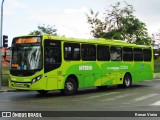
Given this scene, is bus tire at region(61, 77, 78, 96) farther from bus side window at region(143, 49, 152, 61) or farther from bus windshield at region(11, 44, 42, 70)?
bus side window at region(143, 49, 152, 61)

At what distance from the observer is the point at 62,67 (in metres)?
20.1

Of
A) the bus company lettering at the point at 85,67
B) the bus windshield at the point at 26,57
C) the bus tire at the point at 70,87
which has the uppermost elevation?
the bus windshield at the point at 26,57

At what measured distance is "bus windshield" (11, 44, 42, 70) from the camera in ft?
62.5

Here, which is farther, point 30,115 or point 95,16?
Answer: point 95,16

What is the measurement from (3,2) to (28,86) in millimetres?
8513

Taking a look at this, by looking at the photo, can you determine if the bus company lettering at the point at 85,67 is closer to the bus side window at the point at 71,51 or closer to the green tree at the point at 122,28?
the bus side window at the point at 71,51

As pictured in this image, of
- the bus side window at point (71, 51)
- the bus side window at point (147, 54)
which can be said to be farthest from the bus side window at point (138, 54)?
the bus side window at point (71, 51)

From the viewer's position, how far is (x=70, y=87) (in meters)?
20.8

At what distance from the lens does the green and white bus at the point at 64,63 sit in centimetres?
1909

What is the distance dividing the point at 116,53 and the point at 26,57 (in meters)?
7.74

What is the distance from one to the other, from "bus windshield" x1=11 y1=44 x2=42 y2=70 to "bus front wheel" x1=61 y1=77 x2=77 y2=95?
2203 mm

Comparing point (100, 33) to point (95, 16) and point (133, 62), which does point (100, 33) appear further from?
point (133, 62)

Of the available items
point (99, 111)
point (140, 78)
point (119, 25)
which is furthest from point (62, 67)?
point (119, 25)

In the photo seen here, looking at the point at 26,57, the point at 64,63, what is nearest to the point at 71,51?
the point at 64,63
